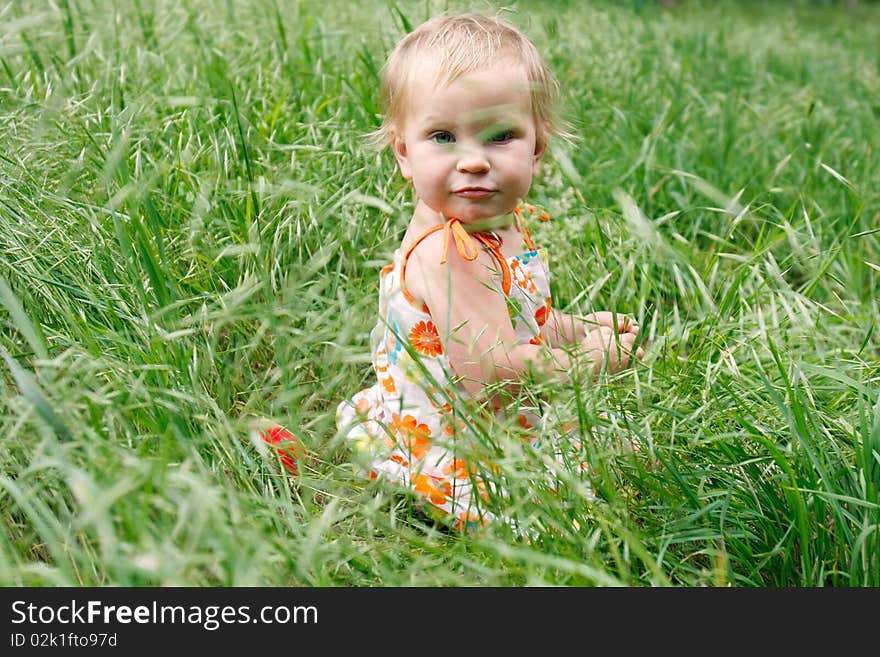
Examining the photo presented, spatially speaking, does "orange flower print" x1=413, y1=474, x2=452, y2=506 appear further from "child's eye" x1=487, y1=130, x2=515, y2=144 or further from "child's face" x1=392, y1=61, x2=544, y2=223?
"child's eye" x1=487, y1=130, x2=515, y2=144

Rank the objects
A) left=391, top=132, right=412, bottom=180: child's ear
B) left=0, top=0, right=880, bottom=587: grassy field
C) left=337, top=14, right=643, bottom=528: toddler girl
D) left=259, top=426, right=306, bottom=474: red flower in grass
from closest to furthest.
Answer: left=0, top=0, right=880, bottom=587: grassy field
left=259, top=426, right=306, bottom=474: red flower in grass
left=337, top=14, right=643, bottom=528: toddler girl
left=391, top=132, right=412, bottom=180: child's ear

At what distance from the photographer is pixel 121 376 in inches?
65.2

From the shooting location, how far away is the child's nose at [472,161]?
1876 millimetres

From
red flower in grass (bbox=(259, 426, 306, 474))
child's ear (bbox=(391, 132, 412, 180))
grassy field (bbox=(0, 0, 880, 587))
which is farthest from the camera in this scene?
child's ear (bbox=(391, 132, 412, 180))

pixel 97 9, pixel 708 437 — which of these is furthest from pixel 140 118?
pixel 708 437

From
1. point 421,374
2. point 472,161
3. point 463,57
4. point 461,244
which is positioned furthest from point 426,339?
point 463,57

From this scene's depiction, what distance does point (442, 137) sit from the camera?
6.36 ft

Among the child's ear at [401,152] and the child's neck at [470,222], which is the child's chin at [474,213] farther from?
the child's ear at [401,152]

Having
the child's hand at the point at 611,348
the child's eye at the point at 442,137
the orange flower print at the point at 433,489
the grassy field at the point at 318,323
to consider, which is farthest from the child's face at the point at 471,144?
the orange flower print at the point at 433,489

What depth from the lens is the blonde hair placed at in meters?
1.90

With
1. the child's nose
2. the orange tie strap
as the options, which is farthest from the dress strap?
the child's nose

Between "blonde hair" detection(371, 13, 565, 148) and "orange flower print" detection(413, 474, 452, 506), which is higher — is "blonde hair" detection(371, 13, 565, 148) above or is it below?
above

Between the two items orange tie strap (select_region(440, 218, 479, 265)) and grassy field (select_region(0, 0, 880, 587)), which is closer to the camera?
grassy field (select_region(0, 0, 880, 587))

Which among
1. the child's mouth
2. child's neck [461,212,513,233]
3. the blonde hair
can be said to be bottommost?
child's neck [461,212,513,233]
